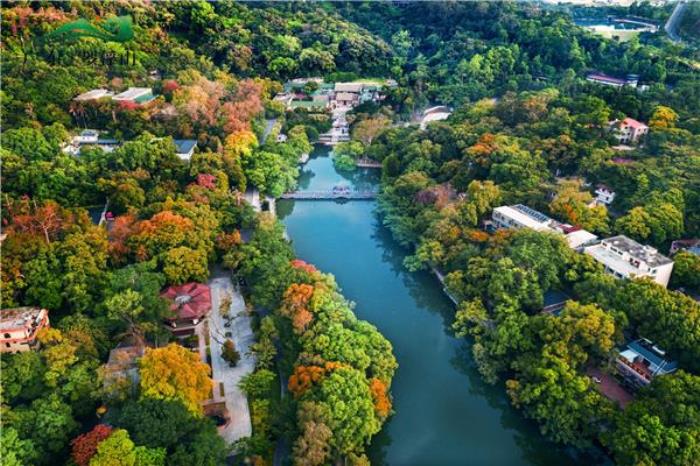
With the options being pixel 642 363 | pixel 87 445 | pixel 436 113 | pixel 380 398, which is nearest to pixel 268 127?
pixel 436 113

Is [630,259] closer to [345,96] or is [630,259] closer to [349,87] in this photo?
[345,96]

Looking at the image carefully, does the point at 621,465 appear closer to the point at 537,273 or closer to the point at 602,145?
the point at 537,273

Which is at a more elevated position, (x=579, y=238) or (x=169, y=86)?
(x=169, y=86)

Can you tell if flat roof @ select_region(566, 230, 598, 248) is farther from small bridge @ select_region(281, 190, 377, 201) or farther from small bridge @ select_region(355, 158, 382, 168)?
small bridge @ select_region(355, 158, 382, 168)

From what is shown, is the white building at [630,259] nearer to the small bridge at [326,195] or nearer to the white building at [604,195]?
the white building at [604,195]

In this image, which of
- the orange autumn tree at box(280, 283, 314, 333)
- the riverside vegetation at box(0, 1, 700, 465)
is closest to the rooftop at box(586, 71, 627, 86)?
the riverside vegetation at box(0, 1, 700, 465)

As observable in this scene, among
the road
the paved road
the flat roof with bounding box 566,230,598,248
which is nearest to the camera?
the flat roof with bounding box 566,230,598,248

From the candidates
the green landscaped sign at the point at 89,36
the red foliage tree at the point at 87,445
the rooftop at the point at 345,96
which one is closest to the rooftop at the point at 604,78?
the rooftop at the point at 345,96
